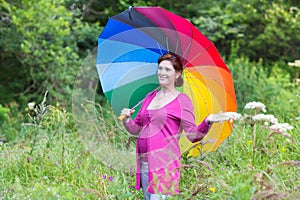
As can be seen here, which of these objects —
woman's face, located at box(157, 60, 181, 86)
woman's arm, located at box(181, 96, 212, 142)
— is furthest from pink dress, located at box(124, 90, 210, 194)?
woman's face, located at box(157, 60, 181, 86)

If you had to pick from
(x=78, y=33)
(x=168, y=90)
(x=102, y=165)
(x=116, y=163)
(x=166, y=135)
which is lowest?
(x=102, y=165)

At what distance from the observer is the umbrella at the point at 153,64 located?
3.58 m

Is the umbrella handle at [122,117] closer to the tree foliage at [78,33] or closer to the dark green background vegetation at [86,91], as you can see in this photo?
the dark green background vegetation at [86,91]

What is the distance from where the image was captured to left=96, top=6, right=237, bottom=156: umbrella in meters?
3.58

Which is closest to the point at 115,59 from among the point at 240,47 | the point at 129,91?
the point at 129,91

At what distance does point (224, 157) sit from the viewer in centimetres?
500

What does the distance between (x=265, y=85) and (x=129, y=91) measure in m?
4.40

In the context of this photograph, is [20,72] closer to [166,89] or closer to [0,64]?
[0,64]

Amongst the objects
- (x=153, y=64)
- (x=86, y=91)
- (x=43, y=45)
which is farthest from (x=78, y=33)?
(x=153, y=64)

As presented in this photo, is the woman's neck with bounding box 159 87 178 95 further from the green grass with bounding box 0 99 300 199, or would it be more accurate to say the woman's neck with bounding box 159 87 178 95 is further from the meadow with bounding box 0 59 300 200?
the green grass with bounding box 0 99 300 199

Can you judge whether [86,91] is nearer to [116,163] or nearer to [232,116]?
[116,163]

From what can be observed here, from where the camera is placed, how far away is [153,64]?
382cm

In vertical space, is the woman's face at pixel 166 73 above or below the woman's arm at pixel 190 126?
above

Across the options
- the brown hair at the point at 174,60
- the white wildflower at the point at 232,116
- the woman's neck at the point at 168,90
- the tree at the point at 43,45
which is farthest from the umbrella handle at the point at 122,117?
the tree at the point at 43,45
